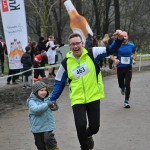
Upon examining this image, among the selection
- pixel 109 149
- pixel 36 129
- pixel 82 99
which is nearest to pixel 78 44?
pixel 82 99

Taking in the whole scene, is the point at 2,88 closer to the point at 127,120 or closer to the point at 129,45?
the point at 129,45

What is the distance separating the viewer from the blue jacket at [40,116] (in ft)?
15.9

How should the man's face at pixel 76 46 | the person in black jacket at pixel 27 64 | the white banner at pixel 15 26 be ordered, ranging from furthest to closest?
1. the white banner at pixel 15 26
2. the person in black jacket at pixel 27 64
3. the man's face at pixel 76 46

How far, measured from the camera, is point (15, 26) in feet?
43.2

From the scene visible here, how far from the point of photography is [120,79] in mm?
9438

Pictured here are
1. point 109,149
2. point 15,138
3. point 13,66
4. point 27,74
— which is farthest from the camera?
point 13,66

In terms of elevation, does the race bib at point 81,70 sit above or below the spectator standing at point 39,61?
above

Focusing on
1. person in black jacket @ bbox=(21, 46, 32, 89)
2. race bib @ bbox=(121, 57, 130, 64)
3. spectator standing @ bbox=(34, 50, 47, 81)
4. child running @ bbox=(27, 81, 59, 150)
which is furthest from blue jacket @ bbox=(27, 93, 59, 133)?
spectator standing @ bbox=(34, 50, 47, 81)

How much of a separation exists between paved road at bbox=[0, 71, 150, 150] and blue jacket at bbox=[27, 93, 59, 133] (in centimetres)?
105

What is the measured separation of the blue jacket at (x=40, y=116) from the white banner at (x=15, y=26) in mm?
8580

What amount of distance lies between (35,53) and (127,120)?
830 cm

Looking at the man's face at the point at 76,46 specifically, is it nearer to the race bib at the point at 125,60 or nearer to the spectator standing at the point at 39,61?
the race bib at the point at 125,60

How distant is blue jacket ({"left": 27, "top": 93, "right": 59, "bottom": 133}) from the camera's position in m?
4.84

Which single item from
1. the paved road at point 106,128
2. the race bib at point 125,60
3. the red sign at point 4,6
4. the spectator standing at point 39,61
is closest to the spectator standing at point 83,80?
the paved road at point 106,128
